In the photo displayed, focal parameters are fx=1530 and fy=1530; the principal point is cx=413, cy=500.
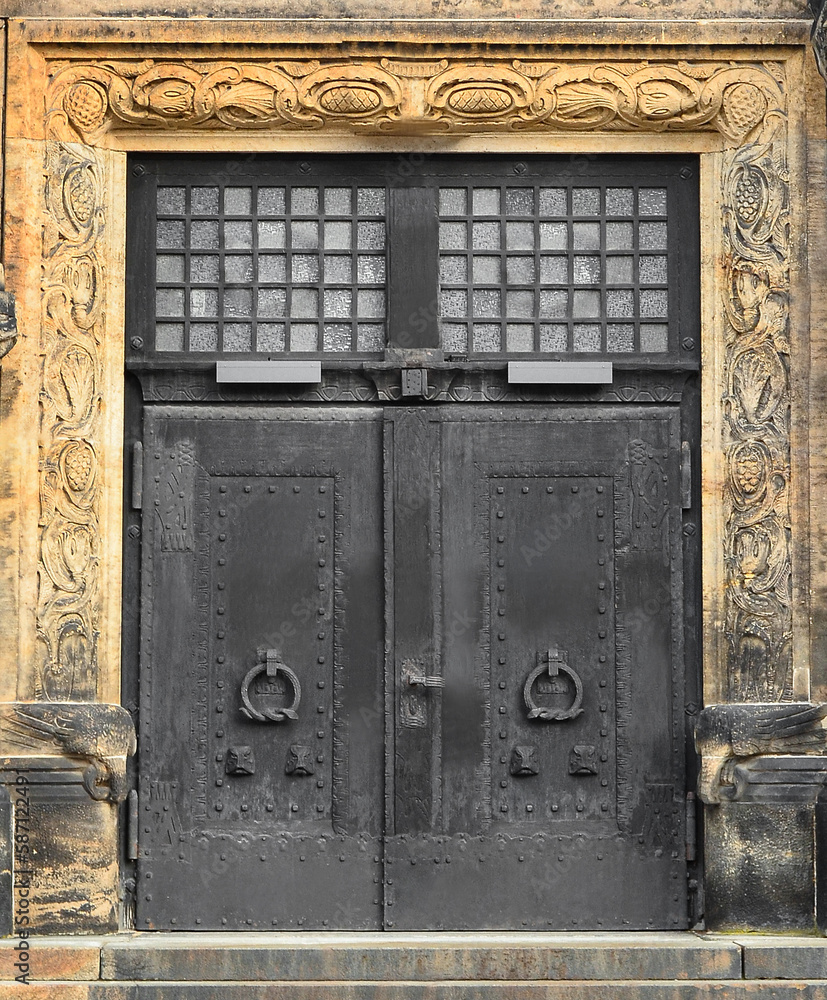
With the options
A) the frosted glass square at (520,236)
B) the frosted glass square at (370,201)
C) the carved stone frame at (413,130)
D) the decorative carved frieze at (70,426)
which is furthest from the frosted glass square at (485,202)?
the decorative carved frieze at (70,426)

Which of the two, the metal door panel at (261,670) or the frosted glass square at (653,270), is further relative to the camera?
the frosted glass square at (653,270)

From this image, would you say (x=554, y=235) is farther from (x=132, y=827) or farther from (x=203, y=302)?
(x=132, y=827)

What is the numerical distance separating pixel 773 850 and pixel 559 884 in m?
1.06

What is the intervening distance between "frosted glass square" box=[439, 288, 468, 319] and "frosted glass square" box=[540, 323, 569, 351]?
42cm

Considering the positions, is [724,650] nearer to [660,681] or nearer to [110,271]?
[660,681]

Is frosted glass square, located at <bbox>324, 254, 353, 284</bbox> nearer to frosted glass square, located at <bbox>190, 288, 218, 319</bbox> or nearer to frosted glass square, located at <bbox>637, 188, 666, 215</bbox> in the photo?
frosted glass square, located at <bbox>190, 288, 218, 319</bbox>

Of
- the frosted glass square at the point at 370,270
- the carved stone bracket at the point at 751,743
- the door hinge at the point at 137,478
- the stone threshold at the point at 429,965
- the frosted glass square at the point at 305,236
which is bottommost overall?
the stone threshold at the point at 429,965

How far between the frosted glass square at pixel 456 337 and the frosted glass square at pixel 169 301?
137 cm

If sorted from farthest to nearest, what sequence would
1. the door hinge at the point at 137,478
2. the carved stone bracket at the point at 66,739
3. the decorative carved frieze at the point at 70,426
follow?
the door hinge at the point at 137,478, the decorative carved frieze at the point at 70,426, the carved stone bracket at the point at 66,739

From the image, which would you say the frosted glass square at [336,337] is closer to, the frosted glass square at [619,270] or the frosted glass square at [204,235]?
the frosted glass square at [204,235]

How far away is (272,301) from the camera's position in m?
7.94

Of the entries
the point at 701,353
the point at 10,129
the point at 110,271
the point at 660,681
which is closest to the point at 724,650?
the point at 660,681

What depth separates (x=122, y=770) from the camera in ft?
24.5

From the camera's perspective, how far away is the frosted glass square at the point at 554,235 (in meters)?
7.96
